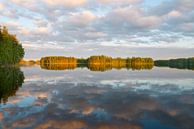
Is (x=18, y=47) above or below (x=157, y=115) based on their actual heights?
above

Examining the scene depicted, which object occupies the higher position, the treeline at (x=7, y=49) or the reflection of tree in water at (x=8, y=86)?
the treeline at (x=7, y=49)

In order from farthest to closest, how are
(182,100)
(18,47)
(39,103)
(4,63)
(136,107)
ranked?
(18,47) < (4,63) < (182,100) < (39,103) < (136,107)

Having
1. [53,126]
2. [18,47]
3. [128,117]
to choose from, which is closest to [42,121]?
[53,126]

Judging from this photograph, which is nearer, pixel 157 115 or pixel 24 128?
pixel 24 128

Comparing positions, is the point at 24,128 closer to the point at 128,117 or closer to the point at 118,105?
the point at 128,117

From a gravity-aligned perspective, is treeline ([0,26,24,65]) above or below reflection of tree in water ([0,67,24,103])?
above

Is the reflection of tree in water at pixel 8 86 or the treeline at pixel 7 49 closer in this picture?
the reflection of tree in water at pixel 8 86

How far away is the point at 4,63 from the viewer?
122 meters

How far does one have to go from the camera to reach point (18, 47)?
470 ft

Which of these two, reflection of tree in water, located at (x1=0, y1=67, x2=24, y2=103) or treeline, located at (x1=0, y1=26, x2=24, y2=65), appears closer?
reflection of tree in water, located at (x1=0, y1=67, x2=24, y2=103)

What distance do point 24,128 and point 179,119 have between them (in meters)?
10.4

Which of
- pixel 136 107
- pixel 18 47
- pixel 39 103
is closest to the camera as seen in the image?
pixel 136 107

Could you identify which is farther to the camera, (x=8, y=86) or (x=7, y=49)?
(x=7, y=49)

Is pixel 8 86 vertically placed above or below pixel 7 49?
below
